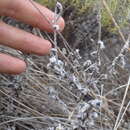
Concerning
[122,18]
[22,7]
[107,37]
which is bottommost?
[107,37]

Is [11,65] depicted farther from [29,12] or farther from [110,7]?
[110,7]

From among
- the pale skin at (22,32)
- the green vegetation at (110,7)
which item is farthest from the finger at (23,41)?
the green vegetation at (110,7)

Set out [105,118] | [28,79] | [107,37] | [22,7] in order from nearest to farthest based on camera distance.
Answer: [22,7] → [105,118] → [28,79] → [107,37]

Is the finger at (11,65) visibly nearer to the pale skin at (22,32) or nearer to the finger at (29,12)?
the pale skin at (22,32)

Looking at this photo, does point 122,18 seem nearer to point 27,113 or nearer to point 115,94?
point 115,94

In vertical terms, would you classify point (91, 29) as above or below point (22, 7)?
below

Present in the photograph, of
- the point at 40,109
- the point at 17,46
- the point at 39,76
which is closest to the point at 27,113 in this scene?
the point at 40,109

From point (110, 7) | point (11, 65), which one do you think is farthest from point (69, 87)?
point (110, 7)
